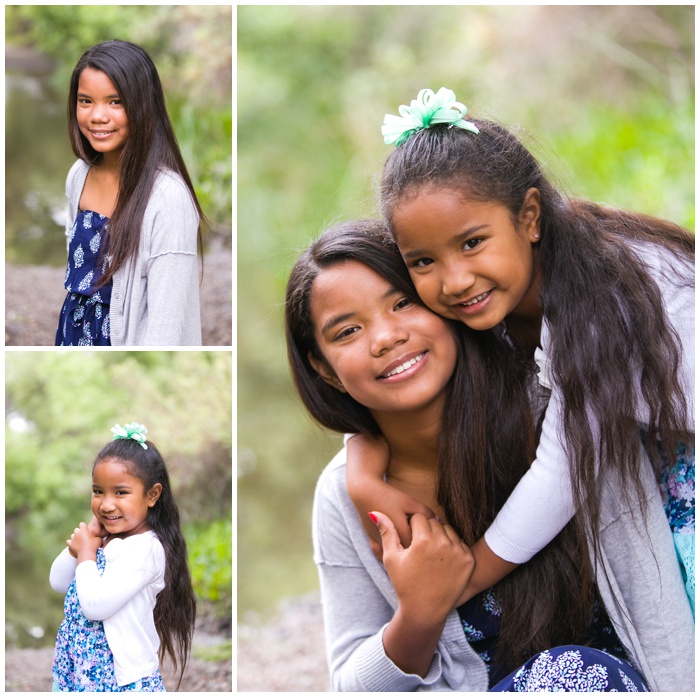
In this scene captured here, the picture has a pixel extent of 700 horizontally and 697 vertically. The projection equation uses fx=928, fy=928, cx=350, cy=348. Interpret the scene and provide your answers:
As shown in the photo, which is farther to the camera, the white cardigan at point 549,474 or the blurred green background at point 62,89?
the blurred green background at point 62,89

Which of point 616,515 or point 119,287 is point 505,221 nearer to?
point 616,515

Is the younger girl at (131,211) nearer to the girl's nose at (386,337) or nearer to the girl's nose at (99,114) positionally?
the girl's nose at (99,114)

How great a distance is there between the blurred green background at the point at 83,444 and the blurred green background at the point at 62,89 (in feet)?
1.44

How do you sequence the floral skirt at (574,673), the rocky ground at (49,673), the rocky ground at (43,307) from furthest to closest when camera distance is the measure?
1. the rocky ground at (43,307)
2. the rocky ground at (49,673)
3. the floral skirt at (574,673)

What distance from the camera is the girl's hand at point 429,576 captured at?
2.00m

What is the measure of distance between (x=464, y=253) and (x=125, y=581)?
102cm

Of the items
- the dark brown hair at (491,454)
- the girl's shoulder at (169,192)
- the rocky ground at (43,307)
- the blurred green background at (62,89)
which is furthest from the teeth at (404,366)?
the blurred green background at (62,89)

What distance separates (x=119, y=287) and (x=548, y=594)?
1.22 metres

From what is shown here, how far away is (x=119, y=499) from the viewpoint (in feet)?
7.04

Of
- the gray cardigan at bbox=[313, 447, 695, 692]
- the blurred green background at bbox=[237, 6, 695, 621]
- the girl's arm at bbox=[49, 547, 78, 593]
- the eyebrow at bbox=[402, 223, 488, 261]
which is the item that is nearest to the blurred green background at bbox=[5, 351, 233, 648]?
the girl's arm at bbox=[49, 547, 78, 593]

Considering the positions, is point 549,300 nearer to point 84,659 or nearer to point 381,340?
point 381,340

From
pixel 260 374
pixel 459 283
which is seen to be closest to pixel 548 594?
pixel 459 283

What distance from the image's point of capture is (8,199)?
2.74m

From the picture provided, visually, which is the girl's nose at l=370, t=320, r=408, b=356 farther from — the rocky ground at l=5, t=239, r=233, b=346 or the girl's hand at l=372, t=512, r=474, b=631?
the rocky ground at l=5, t=239, r=233, b=346
